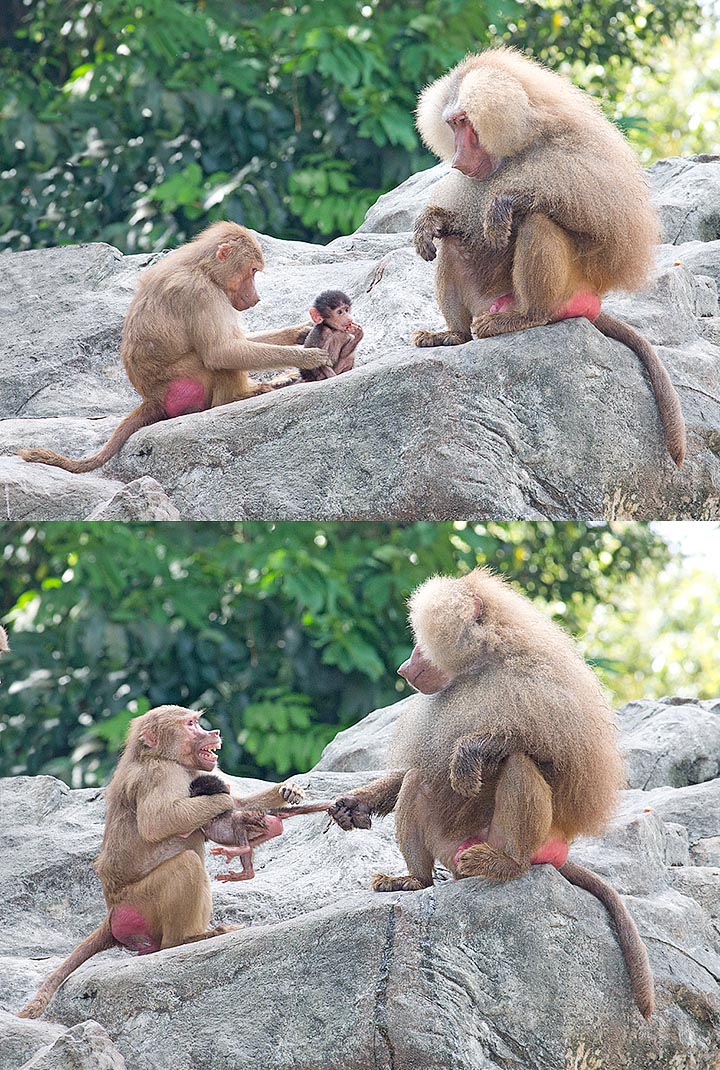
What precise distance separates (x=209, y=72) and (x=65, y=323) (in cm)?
310

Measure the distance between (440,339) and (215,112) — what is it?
4679 millimetres

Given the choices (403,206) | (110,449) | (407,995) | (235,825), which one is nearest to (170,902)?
(235,825)

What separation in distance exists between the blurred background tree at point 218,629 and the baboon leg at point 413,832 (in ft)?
10.8

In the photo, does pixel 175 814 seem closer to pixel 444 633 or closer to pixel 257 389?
pixel 444 633

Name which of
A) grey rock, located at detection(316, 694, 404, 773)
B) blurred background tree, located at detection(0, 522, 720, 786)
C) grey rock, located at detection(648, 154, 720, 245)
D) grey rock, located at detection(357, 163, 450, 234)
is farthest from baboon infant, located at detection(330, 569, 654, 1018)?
blurred background tree, located at detection(0, 522, 720, 786)

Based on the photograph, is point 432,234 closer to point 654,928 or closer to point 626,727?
point 654,928

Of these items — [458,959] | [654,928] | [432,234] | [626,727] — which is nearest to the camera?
[458,959]

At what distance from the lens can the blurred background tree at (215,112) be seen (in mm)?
7914

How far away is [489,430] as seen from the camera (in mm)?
3674

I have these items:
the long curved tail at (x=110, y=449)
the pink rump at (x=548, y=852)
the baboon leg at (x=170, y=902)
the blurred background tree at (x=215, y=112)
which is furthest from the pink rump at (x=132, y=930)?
the blurred background tree at (x=215, y=112)

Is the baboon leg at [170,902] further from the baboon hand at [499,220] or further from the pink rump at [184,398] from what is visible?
the baboon hand at [499,220]

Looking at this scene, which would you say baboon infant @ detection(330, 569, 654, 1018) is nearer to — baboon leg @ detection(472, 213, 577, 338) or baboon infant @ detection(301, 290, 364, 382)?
baboon leg @ detection(472, 213, 577, 338)

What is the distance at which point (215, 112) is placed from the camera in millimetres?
8219

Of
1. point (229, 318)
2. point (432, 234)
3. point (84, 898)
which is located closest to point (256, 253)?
point (229, 318)
